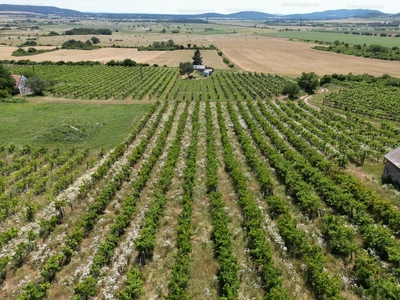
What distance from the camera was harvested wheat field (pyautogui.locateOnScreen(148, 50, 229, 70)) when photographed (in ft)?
363

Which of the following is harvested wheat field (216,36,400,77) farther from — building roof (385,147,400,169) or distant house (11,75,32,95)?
building roof (385,147,400,169)

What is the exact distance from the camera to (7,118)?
4859 centimetres

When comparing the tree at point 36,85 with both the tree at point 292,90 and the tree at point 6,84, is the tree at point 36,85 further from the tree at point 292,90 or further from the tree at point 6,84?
the tree at point 292,90

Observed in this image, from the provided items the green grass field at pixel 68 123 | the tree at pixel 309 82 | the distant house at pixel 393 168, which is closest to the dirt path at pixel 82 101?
the green grass field at pixel 68 123

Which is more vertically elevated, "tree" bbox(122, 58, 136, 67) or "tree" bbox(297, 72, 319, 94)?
"tree" bbox(122, 58, 136, 67)

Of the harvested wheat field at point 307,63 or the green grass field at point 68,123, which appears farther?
the harvested wheat field at point 307,63

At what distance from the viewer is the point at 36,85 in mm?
66500

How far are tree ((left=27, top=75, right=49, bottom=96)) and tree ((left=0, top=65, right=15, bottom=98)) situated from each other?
4081mm

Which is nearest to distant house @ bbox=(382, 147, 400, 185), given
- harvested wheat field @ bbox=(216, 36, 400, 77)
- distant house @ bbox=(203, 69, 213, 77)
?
distant house @ bbox=(203, 69, 213, 77)

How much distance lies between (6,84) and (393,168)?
2922 inches

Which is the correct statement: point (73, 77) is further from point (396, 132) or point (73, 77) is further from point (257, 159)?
point (396, 132)

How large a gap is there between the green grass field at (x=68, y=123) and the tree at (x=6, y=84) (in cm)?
700

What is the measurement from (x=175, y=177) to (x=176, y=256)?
12.3m

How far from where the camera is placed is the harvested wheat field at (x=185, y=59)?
110625 mm
